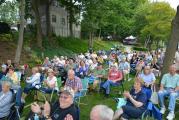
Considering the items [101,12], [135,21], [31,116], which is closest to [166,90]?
[31,116]

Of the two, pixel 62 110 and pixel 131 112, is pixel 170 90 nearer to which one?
pixel 131 112

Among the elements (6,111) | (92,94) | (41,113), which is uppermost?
(41,113)

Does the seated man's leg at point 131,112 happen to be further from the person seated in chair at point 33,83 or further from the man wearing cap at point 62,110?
the person seated in chair at point 33,83

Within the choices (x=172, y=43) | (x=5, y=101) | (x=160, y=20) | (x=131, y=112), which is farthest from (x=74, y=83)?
(x=160, y=20)

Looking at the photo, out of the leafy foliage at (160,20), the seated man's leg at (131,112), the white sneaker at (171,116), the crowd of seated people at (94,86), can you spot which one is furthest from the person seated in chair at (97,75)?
the leafy foliage at (160,20)

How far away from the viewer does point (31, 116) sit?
6.63m

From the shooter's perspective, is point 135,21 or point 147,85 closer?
point 147,85

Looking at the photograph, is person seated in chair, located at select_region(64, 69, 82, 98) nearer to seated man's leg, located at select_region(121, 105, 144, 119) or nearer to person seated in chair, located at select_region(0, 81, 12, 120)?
person seated in chair, located at select_region(0, 81, 12, 120)

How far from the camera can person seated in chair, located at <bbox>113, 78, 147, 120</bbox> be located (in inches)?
304

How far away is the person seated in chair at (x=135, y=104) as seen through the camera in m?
7.73

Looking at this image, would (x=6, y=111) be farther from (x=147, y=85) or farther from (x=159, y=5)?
(x=159, y=5)

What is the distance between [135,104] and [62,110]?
7.47ft

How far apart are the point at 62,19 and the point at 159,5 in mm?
11920

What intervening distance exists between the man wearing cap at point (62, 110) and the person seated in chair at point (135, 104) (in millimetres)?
1373
